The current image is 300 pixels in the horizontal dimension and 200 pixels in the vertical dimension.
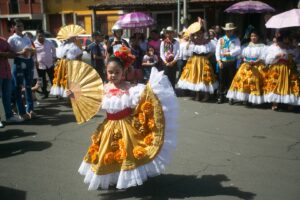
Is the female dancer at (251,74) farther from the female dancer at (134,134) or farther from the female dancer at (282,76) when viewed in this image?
the female dancer at (134,134)

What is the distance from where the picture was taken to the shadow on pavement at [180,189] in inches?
173

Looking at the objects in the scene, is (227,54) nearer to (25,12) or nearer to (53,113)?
(53,113)

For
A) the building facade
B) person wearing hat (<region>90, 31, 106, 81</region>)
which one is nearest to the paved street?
person wearing hat (<region>90, 31, 106, 81</region>)

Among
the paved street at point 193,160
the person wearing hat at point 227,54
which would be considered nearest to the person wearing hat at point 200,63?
the person wearing hat at point 227,54

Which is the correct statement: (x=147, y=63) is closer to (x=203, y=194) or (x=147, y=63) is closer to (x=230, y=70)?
(x=230, y=70)

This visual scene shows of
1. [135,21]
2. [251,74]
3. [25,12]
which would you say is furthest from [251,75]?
[25,12]

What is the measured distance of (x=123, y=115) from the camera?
437 cm

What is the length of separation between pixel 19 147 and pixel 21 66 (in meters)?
2.44

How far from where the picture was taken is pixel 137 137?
4277mm

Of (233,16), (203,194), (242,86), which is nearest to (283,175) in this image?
(203,194)

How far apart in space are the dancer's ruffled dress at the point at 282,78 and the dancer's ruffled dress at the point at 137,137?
5.04 m

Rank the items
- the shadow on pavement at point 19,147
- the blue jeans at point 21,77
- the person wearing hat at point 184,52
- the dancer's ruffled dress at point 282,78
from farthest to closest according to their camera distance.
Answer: the person wearing hat at point 184,52 < the dancer's ruffled dress at point 282,78 < the blue jeans at point 21,77 < the shadow on pavement at point 19,147

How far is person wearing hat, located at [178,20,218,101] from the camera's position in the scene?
9.56 m

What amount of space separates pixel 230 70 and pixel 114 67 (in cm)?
583
